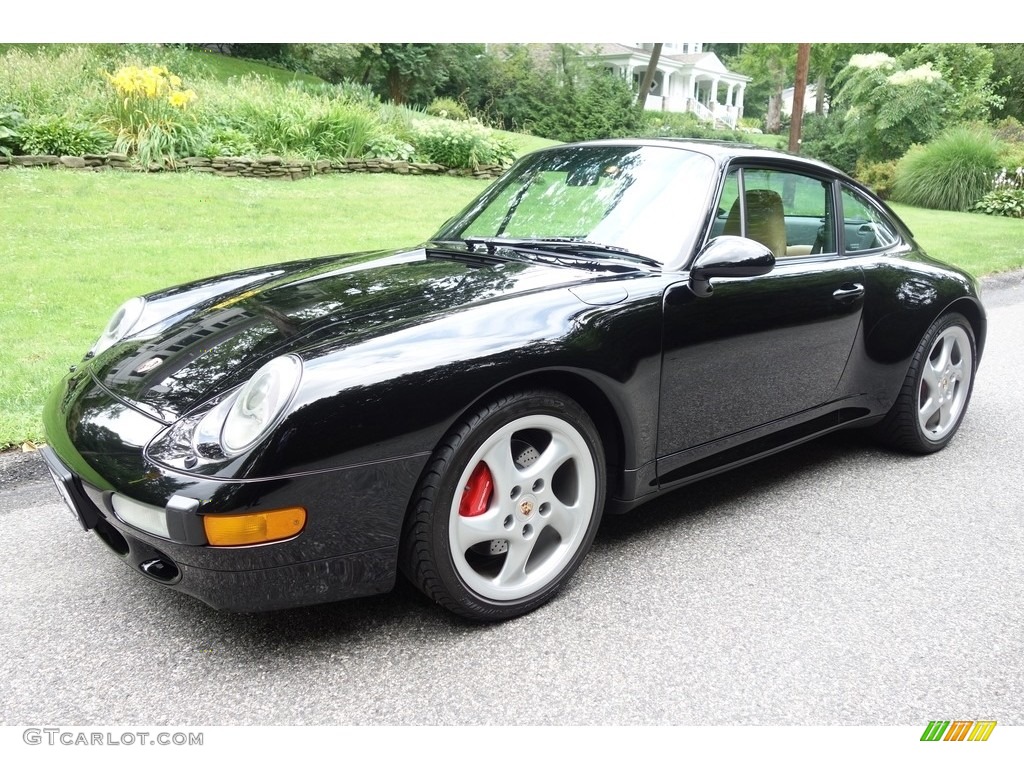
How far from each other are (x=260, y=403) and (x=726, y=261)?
5.26ft

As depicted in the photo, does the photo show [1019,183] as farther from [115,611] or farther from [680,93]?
[680,93]

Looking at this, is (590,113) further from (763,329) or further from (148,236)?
(763,329)

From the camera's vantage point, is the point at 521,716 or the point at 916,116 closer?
the point at 521,716

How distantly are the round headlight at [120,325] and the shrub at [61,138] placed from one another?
8.90 m

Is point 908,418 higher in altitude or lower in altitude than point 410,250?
lower

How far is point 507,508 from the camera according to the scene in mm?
2482

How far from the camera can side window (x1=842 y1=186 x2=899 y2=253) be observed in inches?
147

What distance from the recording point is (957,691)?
225cm

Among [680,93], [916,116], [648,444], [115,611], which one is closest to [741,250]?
[648,444]

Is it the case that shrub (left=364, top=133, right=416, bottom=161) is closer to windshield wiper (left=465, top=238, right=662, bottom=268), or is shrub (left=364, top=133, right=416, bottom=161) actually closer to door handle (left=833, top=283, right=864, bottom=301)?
windshield wiper (left=465, top=238, right=662, bottom=268)

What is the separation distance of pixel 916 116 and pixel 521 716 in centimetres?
2374

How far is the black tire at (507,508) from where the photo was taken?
7.57ft

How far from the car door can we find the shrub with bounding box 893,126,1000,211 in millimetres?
16362

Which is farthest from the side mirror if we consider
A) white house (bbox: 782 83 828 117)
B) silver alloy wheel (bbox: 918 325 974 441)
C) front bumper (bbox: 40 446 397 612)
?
white house (bbox: 782 83 828 117)
